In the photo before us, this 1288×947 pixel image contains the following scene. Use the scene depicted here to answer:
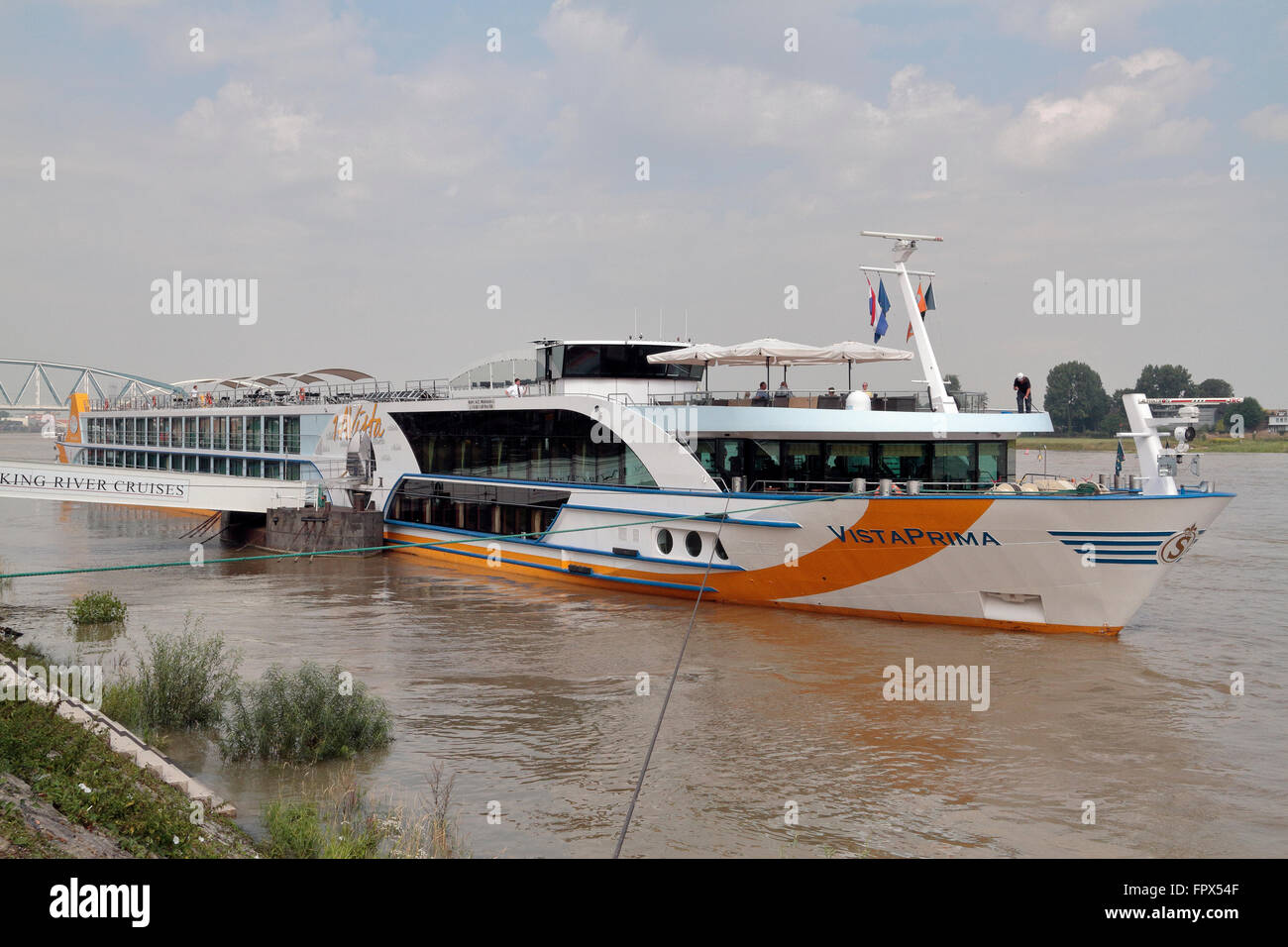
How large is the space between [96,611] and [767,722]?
40.5 feet

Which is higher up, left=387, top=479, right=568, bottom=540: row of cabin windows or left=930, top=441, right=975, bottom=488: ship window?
left=930, top=441, right=975, bottom=488: ship window

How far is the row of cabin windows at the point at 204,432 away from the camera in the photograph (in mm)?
32125

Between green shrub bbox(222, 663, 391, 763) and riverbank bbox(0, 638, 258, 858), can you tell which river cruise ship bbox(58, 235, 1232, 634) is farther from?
riverbank bbox(0, 638, 258, 858)

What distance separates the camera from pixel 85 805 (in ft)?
23.0

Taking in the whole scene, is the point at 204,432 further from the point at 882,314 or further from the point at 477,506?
the point at 882,314

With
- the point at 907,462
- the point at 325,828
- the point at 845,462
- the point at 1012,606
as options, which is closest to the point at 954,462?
the point at 907,462

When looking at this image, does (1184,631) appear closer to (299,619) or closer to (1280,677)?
(1280,677)

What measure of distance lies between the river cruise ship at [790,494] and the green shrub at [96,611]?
17.9ft

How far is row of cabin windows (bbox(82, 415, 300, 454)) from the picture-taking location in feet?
105

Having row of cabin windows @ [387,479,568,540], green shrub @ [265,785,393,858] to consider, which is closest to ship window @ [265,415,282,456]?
row of cabin windows @ [387,479,568,540]

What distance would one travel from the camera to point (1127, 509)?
48.0 feet

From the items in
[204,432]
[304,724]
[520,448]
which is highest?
[204,432]

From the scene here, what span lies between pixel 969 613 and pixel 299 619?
39.1 feet

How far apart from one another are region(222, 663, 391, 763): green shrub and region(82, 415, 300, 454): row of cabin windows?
21650 millimetres
